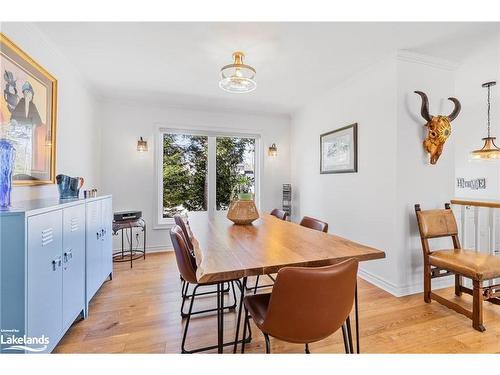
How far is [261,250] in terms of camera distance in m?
1.36

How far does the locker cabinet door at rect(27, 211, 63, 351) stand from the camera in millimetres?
1299

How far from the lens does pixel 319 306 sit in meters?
1.08

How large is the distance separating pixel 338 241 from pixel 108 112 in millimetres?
3857

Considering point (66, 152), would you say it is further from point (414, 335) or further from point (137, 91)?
point (414, 335)

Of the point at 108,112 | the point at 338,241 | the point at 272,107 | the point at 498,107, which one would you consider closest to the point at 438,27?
the point at 338,241

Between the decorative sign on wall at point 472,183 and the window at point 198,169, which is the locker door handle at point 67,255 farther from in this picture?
the decorative sign on wall at point 472,183

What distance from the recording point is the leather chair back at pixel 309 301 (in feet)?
3.35

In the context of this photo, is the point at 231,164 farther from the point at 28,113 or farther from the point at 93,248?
the point at 28,113

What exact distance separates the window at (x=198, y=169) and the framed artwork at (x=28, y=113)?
190cm

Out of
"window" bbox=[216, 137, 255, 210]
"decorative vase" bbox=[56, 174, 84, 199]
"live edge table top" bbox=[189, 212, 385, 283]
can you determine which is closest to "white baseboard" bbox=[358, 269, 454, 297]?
"live edge table top" bbox=[189, 212, 385, 283]

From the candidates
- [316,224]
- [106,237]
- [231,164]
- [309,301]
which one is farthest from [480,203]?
[106,237]

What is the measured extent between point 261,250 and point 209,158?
3194mm

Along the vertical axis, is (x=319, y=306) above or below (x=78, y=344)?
above
